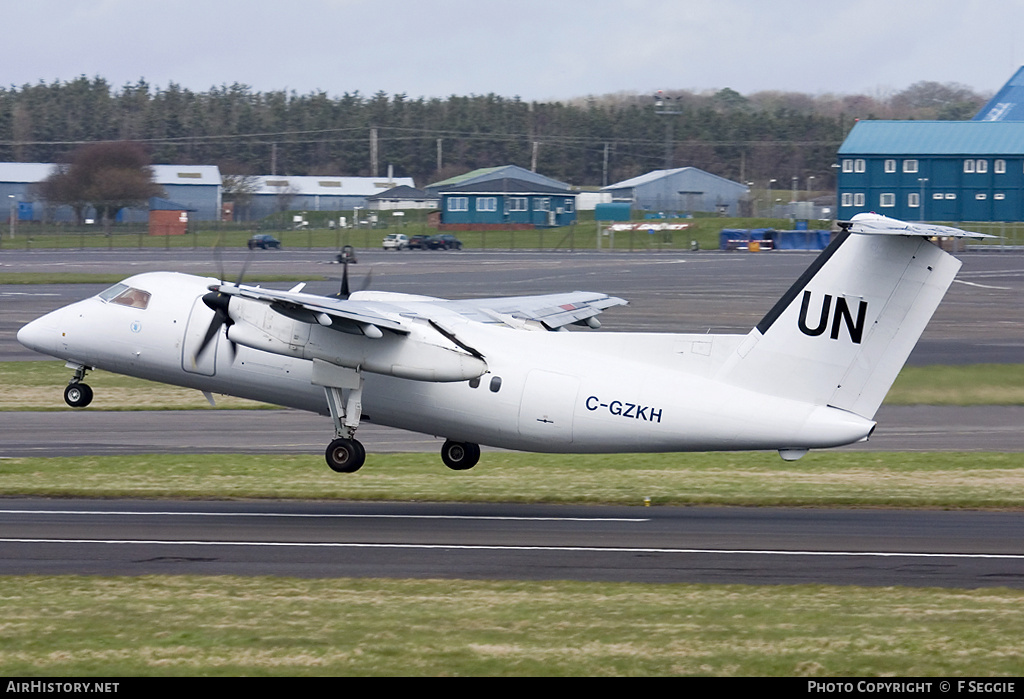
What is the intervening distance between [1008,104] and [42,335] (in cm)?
12308

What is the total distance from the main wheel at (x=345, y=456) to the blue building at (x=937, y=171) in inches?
3851

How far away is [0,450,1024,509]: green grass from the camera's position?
75.4 feet

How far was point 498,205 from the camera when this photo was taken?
13062 cm

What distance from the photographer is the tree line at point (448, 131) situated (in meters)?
161

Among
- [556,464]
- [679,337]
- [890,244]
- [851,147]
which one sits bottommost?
[556,464]

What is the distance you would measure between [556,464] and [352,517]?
7.76m

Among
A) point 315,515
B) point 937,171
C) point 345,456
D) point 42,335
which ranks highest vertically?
point 937,171

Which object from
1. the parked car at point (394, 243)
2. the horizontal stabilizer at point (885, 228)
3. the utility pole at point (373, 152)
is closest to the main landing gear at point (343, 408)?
the horizontal stabilizer at point (885, 228)

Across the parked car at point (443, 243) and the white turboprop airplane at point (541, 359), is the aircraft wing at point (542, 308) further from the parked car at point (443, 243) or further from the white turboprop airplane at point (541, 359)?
the parked car at point (443, 243)

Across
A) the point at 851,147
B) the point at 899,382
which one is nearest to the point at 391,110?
the point at 851,147

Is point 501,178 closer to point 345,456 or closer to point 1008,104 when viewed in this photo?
point 1008,104

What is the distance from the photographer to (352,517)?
21.3 meters

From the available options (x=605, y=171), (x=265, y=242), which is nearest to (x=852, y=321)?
(x=265, y=242)
